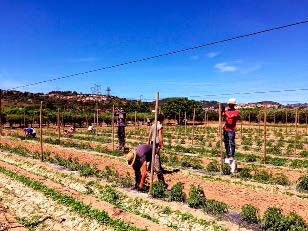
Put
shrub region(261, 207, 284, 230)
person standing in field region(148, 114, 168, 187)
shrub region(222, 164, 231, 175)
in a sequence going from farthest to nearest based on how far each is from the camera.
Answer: shrub region(222, 164, 231, 175) < person standing in field region(148, 114, 168, 187) < shrub region(261, 207, 284, 230)

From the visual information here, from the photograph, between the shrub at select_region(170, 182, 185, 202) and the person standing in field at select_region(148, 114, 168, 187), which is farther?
the person standing in field at select_region(148, 114, 168, 187)

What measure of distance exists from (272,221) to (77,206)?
4129mm

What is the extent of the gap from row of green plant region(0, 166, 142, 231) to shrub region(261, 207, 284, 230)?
2.30m

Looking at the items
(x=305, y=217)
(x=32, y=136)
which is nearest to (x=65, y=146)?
(x=32, y=136)

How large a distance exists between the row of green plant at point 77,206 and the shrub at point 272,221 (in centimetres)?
230

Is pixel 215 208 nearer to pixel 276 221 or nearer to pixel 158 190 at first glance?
pixel 276 221

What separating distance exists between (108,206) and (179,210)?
1.55 meters

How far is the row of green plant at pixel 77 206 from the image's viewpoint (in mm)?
7609

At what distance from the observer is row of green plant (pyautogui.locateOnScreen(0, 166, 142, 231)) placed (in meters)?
7.61

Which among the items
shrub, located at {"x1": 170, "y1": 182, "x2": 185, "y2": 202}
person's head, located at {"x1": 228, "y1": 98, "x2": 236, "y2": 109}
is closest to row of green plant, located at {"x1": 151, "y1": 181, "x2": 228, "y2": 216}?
shrub, located at {"x1": 170, "y1": 182, "x2": 185, "y2": 202}

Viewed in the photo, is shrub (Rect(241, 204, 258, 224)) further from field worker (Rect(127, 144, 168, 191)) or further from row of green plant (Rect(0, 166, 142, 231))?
field worker (Rect(127, 144, 168, 191))

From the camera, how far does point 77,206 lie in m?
8.86

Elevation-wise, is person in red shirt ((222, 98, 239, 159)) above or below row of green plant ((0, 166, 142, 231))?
above

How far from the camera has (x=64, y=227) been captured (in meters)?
7.89
